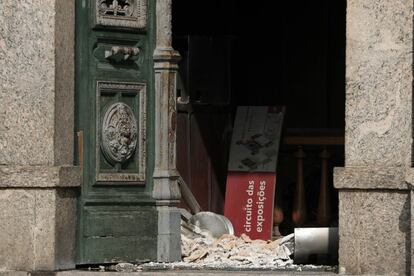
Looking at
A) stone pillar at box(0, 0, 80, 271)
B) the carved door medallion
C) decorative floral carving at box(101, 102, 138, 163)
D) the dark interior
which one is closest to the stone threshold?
stone pillar at box(0, 0, 80, 271)

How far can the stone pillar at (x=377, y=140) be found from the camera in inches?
434

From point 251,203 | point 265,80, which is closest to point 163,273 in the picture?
point 251,203

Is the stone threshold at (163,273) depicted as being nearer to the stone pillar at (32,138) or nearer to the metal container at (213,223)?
the stone pillar at (32,138)

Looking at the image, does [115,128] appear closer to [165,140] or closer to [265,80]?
[165,140]

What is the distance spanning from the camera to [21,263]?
11766 millimetres

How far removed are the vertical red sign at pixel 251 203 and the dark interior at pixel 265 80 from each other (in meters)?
0.43

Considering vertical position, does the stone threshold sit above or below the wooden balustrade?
→ below

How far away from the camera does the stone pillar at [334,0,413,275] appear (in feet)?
36.2

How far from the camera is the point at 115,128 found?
12.2 m

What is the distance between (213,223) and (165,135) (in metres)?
1.63

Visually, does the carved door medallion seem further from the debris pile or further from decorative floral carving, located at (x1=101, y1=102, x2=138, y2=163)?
the debris pile

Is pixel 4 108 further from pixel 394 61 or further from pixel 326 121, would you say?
pixel 326 121

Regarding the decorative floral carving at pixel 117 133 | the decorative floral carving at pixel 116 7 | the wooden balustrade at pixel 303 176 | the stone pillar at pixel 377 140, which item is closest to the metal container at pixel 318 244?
the stone pillar at pixel 377 140

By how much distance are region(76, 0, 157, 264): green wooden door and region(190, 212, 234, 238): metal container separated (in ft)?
4.37
